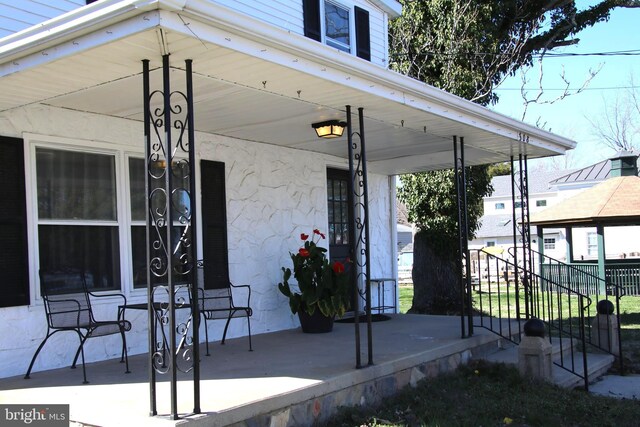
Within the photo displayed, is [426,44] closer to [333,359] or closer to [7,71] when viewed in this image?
[333,359]

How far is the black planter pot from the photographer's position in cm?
754

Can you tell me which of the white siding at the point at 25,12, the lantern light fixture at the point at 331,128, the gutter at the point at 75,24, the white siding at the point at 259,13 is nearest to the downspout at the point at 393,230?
the white siding at the point at 259,13

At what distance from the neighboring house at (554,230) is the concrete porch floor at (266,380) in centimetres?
2115

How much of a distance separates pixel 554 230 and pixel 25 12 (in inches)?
1319

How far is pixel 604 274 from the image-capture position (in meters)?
16.5

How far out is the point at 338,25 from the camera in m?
10.3

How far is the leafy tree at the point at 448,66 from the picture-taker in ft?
41.4

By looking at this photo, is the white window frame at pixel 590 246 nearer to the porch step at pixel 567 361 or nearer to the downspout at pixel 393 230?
the downspout at pixel 393 230

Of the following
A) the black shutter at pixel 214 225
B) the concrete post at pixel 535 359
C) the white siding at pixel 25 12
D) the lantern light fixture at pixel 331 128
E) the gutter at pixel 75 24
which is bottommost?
the concrete post at pixel 535 359

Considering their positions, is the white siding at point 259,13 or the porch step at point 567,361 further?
the porch step at point 567,361

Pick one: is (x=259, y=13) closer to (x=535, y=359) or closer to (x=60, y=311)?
(x=60, y=311)

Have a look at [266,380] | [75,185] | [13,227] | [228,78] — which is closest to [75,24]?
[228,78]

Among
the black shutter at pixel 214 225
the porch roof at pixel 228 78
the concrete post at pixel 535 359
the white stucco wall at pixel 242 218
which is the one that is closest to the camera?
the porch roof at pixel 228 78

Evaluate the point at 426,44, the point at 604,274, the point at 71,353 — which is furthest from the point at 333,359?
the point at 604,274
